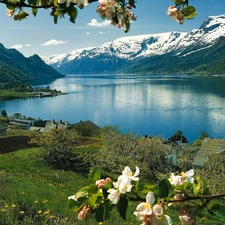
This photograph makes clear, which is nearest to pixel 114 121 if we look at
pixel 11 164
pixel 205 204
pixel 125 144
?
pixel 125 144

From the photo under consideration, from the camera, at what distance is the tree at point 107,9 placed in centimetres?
190

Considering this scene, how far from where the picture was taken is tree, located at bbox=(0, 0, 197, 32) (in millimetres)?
1902

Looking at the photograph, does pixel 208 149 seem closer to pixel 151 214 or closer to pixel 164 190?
pixel 164 190

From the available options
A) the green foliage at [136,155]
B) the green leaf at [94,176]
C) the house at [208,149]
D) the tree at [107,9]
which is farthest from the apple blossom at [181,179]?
the house at [208,149]

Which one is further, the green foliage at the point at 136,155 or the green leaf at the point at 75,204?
the green foliage at the point at 136,155

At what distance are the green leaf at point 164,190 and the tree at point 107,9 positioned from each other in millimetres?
997

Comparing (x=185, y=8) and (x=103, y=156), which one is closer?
(x=185, y=8)

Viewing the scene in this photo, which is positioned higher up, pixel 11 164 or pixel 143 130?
pixel 11 164

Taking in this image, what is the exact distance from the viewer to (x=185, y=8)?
1.92 metres

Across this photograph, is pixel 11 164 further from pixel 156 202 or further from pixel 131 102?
pixel 131 102

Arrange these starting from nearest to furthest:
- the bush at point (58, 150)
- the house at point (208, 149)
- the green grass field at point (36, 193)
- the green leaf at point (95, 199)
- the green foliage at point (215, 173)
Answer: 1. the green leaf at point (95, 199)
2. the green grass field at point (36, 193)
3. the green foliage at point (215, 173)
4. the bush at point (58, 150)
5. the house at point (208, 149)

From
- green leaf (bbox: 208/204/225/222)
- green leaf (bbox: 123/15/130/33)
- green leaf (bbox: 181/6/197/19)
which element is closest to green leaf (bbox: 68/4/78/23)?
green leaf (bbox: 123/15/130/33)

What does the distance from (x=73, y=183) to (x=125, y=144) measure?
7423 mm

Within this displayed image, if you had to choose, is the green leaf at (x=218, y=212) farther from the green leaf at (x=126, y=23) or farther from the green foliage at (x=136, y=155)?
the green foliage at (x=136, y=155)
